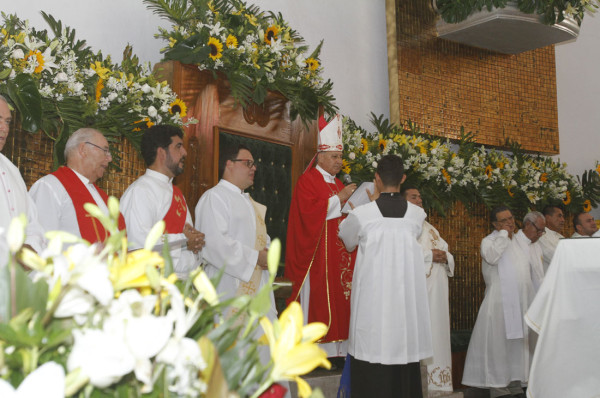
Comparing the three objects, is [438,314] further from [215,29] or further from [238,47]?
[215,29]

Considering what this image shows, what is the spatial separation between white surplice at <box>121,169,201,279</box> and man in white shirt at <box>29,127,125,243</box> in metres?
0.19

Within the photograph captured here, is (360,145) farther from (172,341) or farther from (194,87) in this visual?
(172,341)

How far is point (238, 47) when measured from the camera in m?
5.21

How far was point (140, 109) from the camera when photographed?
14.9 ft

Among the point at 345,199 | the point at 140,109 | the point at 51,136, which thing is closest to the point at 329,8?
the point at 345,199

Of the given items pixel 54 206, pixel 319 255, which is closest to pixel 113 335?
pixel 54 206

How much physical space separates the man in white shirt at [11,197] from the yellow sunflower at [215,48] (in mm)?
2012

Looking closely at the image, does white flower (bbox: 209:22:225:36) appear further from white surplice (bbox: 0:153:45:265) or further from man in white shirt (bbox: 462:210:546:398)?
man in white shirt (bbox: 462:210:546:398)

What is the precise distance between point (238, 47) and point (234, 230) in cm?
146

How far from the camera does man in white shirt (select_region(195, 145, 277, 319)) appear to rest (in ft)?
14.6

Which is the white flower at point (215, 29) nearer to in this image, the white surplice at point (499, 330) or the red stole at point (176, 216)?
the red stole at point (176, 216)

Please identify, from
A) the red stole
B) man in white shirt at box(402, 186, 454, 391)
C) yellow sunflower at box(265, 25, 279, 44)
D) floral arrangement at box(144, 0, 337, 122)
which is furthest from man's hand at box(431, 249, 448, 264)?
the red stole

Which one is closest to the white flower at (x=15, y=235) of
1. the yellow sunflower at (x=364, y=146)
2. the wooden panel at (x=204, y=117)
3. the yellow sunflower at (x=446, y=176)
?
the wooden panel at (x=204, y=117)

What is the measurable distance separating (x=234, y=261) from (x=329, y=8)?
12.5 feet
